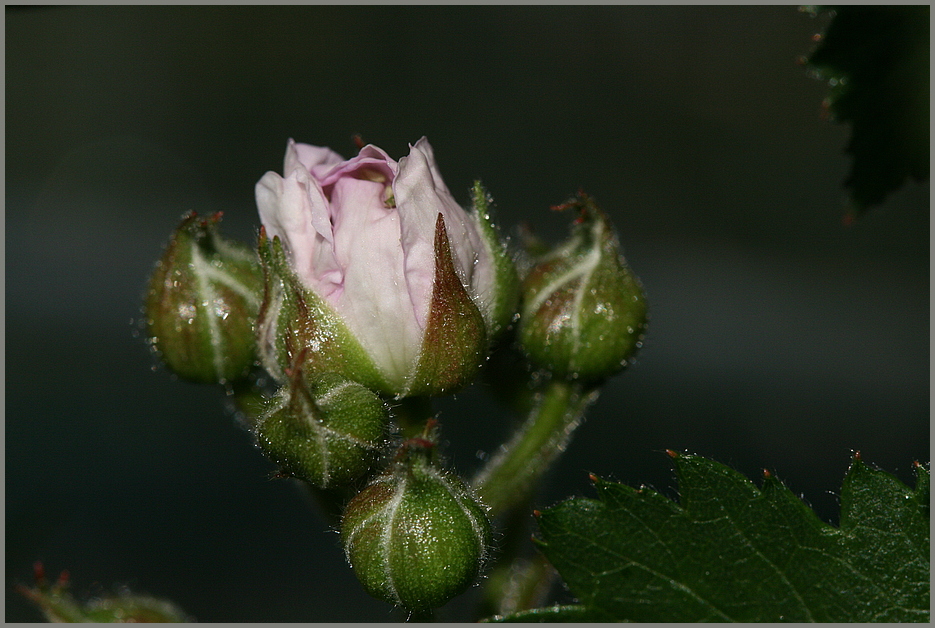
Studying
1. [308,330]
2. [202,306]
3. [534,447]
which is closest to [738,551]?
[534,447]

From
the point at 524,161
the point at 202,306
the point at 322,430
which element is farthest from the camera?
the point at 524,161

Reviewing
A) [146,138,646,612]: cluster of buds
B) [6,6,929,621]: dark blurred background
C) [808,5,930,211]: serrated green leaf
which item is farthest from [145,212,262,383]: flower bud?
[6,6,929,621]: dark blurred background

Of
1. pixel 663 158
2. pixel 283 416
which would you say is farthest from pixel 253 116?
pixel 283 416

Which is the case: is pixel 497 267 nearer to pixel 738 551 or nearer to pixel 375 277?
pixel 375 277

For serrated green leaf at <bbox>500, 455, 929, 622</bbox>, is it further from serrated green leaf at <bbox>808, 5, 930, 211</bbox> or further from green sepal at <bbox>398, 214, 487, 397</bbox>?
serrated green leaf at <bbox>808, 5, 930, 211</bbox>

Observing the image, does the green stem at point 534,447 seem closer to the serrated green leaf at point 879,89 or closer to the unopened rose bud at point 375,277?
the unopened rose bud at point 375,277

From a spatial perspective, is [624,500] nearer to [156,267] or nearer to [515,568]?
[515,568]

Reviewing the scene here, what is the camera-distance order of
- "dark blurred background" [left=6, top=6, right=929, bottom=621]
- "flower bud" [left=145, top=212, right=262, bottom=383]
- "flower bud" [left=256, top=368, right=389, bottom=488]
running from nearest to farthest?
1. "flower bud" [left=256, top=368, right=389, bottom=488]
2. "flower bud" [left=145, top=212, right=262, bottom=383]
3. "dark blurred background" [left=6, top=6, right=929, bottom=621]
